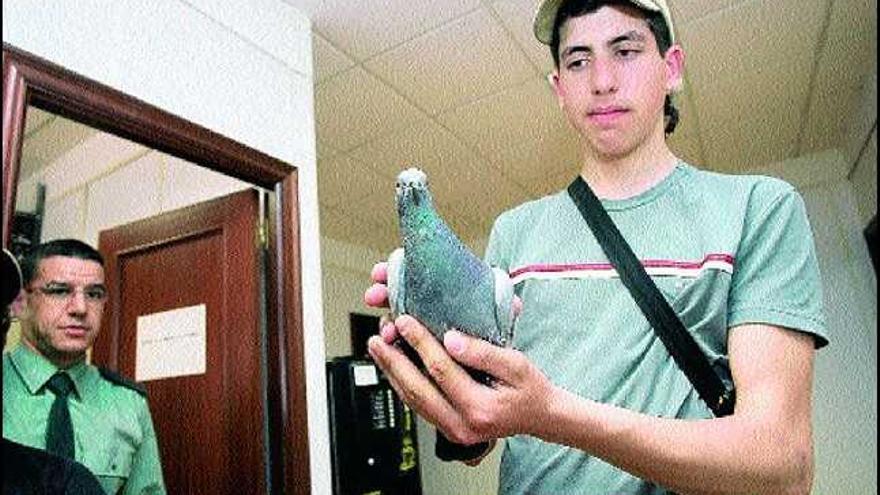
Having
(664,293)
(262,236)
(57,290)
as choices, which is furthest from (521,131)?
(664,293)

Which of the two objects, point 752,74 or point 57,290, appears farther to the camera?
point 752,74

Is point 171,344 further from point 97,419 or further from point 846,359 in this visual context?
point 846,359

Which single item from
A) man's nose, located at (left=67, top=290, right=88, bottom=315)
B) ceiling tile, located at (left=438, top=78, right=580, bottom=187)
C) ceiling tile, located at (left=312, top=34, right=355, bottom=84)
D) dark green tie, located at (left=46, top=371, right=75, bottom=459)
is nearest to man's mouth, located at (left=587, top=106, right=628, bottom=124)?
dark green tie, located at (left=46, top=371, right=75, bottom=459)

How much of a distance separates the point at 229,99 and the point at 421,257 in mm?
1787

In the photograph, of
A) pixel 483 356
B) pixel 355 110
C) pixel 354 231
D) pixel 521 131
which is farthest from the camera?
pixel 354 231

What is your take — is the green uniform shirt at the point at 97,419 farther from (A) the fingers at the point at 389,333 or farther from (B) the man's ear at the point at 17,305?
(A) the fingers at the point at 389,333

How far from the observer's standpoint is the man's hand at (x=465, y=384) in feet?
1.62

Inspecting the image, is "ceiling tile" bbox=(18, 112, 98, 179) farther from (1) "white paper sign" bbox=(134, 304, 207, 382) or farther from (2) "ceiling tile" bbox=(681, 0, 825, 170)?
(2) "ceiling tile" bbox=(681, 0, 825, 170)

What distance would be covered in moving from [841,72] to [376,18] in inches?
95.5

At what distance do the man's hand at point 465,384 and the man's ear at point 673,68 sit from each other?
0.63m

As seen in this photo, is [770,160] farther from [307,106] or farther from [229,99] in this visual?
[229,99]

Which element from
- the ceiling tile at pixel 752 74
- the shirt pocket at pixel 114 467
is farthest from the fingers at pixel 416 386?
the ceiling tile at pixel 752 74

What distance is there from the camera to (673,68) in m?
0.98

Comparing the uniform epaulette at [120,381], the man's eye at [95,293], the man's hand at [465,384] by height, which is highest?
the man's eye at [95,293]
